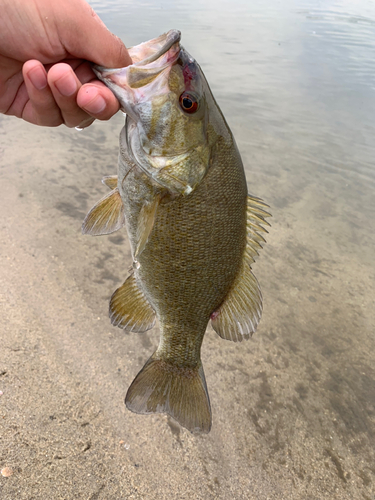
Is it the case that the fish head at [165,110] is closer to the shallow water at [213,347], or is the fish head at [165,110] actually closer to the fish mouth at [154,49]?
the fish mouth at [154,49]

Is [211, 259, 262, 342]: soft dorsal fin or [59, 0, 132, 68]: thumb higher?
[59, 0, 132, 68]: thumb

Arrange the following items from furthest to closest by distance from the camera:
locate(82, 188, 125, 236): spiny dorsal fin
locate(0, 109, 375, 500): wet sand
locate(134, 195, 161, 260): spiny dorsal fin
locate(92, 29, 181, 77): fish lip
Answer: locate(0, 109, 375, 500): wet sand → locate(82, 188, 125, 236): spiny dorsal fin → locate(134, 195, 161, 260): spiny dorsal fin → locate(92, 29, 181, 77): fish lip

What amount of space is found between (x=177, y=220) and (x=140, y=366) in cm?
191

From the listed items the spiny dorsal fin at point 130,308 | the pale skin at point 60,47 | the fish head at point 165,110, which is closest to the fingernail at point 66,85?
the pale skin at point 60,47

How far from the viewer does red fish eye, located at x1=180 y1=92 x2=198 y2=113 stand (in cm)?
138

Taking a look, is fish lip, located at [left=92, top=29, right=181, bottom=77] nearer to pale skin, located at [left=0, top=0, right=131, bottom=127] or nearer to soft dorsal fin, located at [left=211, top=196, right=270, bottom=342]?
pale skin, located at [left=0, top=0, right=131, bottom=127]

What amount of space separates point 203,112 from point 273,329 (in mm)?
2754

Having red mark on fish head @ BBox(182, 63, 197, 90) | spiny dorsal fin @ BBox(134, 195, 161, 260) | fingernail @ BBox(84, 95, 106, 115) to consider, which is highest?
red mark on fish head @ BBox(182, 63, 197, 90)

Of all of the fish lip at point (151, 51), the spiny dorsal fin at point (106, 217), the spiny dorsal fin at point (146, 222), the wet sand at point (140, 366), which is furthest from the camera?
the wet sand at point (140, 366)

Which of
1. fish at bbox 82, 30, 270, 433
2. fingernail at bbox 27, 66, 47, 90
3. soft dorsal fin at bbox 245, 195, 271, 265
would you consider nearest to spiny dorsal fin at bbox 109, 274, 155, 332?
fish at bbox 82, 30, 270, 433

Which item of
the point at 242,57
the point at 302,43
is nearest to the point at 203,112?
the point at 242,57

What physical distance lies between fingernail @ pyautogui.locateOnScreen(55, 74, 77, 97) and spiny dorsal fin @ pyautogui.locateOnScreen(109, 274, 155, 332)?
915 millimetres

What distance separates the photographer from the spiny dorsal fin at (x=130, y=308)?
1841 mm

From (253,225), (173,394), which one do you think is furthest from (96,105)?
(173,394)
